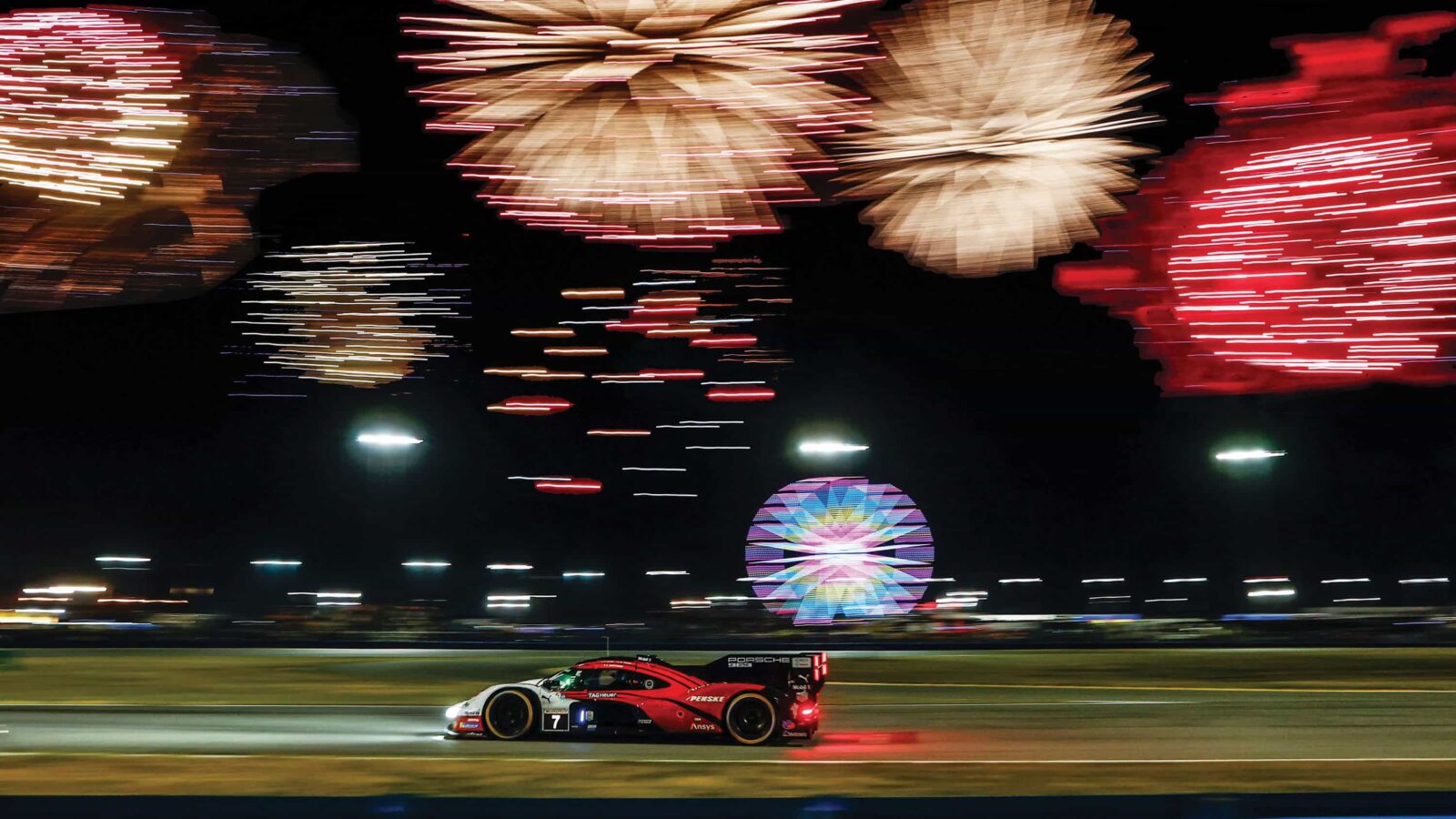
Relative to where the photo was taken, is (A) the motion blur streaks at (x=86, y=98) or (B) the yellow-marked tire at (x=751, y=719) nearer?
(B) the yellow-marked tire at (x=751, y=719)

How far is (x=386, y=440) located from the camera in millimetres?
61250

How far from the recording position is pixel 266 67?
26734 mm

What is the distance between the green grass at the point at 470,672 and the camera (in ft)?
56.4

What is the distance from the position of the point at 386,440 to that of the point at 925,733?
2083 inches

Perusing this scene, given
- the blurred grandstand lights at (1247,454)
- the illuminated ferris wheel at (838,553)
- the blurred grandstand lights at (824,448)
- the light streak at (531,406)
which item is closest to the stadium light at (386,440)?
the light streak at (531,406)

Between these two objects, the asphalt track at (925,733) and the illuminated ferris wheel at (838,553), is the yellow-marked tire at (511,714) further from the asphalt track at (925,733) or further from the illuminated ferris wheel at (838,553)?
the illuminated ferris wheel at (838,553)

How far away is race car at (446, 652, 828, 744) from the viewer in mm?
11172

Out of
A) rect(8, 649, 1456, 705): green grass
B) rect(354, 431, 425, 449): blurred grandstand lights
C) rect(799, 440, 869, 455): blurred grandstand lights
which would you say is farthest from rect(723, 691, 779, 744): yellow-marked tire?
rect(354, 431, 425, 449): blurred grandstand lights

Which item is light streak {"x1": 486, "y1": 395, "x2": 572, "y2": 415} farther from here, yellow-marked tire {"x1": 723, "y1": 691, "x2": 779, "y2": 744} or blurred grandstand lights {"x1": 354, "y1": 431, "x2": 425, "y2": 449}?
yellow-marked tire {"x1": 723, "y1": 691, "x2": 779, "y2": 744}

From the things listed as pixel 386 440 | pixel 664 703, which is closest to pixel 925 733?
pixel 664 703

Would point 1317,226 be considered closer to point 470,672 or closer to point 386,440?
point 470,672

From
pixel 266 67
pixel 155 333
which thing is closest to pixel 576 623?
pixel 155 333

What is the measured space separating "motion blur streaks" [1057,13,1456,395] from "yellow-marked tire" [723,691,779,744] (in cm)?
1380

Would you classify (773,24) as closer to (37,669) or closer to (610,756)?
(610,756)
